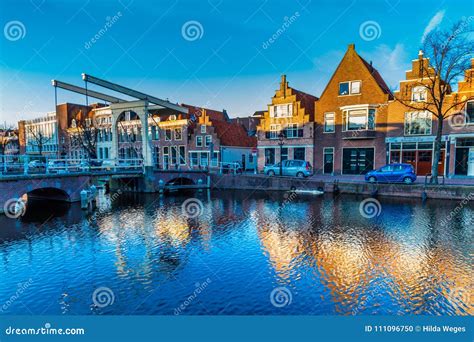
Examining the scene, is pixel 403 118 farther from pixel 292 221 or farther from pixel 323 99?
pixel 292 221

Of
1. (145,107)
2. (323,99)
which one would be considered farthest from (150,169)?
(323,99)

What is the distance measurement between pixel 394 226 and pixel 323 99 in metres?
18.7

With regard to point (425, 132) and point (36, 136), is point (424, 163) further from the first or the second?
point (36, 136)

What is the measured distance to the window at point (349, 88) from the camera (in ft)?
83.8

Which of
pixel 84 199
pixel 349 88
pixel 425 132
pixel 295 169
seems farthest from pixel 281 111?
pixel 84 199

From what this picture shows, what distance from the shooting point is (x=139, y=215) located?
47.4 ft

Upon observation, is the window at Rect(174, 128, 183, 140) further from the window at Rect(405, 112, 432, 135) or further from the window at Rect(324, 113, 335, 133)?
the window at Rect(405, 112, 432, 135)

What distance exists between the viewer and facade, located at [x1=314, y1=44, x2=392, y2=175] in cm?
2450

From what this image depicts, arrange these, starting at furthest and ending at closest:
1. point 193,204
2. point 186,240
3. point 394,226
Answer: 1. point 193,204
2. point 394,226
3. point 186,240

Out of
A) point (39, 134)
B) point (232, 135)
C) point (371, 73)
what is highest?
point (371, 73)

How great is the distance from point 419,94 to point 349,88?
573 centimetres

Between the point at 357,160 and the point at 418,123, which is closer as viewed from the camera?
the point at 418,123

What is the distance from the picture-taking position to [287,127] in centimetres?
2902

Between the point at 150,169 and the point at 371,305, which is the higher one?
the point at 150,169
